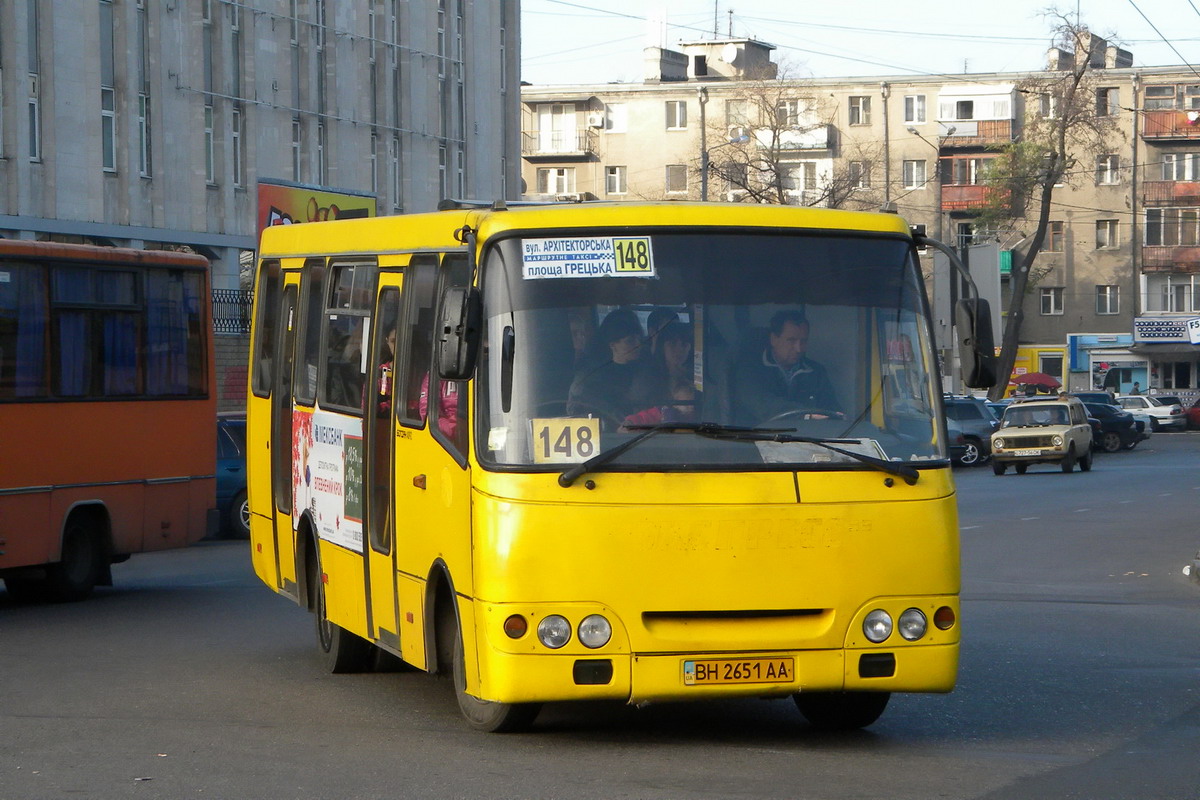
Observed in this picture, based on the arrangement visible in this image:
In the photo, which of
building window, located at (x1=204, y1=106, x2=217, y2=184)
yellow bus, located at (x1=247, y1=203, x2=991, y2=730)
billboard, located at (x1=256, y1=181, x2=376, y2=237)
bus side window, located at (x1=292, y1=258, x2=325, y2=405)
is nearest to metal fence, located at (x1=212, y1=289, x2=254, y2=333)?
billboard, located at (x1=256, y1=181, x2=376, y2=237)

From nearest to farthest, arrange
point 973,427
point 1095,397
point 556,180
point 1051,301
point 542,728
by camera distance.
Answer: point 542,728
point 973,427
point 1095,397
point 1051,301
point 556,180

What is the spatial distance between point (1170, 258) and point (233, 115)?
5236cm

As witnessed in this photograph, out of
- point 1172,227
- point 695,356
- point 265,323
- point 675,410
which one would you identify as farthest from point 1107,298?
point 675,410

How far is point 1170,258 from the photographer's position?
8356 centimetres

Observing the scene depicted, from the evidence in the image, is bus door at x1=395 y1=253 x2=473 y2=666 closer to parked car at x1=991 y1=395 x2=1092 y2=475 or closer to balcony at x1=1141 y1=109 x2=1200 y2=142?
parked car at x1=991 y1=395 x2=1092 y2=475

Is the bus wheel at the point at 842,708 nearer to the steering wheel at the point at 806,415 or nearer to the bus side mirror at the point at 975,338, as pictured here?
the steering wheel at the point at 806,415

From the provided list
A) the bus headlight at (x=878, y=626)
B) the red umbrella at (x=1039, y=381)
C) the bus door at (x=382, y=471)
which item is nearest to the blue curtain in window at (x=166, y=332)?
the bus door at (x=382, y=471)

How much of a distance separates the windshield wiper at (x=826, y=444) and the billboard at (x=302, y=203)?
95.1ft

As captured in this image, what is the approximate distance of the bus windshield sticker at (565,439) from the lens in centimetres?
792

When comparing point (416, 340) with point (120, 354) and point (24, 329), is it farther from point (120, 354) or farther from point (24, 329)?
point (120, 354)

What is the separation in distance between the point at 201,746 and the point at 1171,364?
81.9 m

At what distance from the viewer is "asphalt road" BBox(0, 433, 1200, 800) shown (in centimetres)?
754

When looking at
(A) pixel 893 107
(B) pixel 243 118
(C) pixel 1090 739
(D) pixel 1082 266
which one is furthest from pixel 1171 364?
(C) pixel 1090 739

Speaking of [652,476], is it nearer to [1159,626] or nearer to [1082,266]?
[1159,626]
